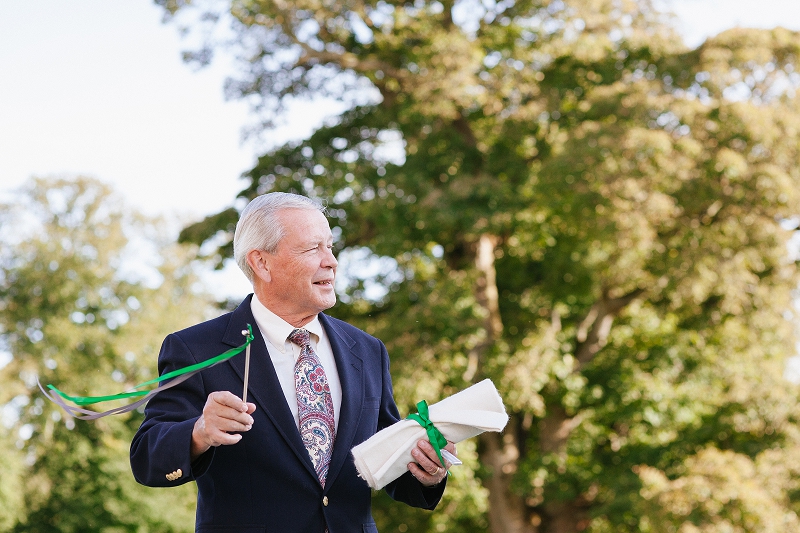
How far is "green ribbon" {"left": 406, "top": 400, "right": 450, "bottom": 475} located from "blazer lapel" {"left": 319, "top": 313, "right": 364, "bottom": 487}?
19 centimetres

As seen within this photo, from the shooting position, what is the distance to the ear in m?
2.71

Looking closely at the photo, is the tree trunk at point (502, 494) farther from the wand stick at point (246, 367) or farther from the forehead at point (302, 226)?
the wand stick at point (246, 367)

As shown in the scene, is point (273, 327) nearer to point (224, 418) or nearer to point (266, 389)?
point (266, 389)

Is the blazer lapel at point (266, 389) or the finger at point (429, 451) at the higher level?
Result: the blazer lapel at point (266, 389)

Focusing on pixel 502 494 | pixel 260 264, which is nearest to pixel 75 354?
pixel 502 494

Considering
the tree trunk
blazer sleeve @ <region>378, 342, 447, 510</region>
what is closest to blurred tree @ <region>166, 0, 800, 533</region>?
the tree trunk

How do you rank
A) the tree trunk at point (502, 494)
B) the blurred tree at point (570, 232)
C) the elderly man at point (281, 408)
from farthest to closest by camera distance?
1. the tree trunk at point (502, 494)
2. the blurred tree at point (570, 232)
3. the elderly man at point (281, 408)

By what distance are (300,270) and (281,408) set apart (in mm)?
382

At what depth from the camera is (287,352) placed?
8.87ft

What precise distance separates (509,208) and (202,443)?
11304 millimetres

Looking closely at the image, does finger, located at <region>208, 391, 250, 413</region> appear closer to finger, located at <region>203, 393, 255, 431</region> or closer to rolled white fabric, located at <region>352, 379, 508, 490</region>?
finger, located at <region>203, 393, 255, 431</region>

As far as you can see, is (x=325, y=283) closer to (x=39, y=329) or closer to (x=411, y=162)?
(x=411, y=162)

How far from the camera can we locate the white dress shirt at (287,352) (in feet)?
8.69

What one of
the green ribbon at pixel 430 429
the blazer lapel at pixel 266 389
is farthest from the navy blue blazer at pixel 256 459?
the green ribbon at pixel 430 429
